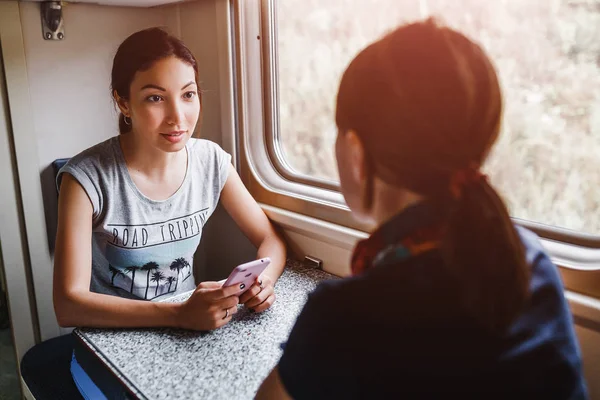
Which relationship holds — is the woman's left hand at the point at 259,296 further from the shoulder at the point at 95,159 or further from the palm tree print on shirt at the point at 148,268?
the shoulder at the point at 95,159

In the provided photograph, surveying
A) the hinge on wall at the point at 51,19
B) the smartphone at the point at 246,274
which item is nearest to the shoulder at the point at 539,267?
the smartphone at the point at 246,274

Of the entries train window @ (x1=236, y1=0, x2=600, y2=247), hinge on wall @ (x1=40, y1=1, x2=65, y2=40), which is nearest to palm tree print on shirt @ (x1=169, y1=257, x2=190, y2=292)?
train window @ (x1=236, y1=0, x2=600, y2=247)

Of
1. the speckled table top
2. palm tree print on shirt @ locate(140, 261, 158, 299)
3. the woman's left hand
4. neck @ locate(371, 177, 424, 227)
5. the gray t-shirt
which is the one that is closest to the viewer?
neck @ locate(371, 177, 424, 227)

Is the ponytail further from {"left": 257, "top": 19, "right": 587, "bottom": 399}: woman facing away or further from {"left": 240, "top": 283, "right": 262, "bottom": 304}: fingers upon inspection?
{"left": 240, "top": 283, "right": 262, "bottom": 304}: fingers

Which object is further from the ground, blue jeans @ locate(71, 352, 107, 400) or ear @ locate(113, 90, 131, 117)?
ear @ locate(113, 90, 131, 117)

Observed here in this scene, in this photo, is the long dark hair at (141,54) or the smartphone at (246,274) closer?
the smartphone at (246,274)

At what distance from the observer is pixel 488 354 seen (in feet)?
1.97

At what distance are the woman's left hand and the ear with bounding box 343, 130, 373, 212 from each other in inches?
26.3

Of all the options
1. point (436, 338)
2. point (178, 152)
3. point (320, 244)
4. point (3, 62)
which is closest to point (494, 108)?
point (436, 338)

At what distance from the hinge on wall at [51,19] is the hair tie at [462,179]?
1.71m

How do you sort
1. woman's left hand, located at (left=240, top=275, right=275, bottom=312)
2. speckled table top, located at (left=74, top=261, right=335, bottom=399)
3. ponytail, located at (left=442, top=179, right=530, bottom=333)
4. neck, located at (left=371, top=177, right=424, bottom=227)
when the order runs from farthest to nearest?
woman's left hand, located at (left=240, top=275, right=275, bottom=312)
speckled table top, located at (left=74, top=261, right=335, bottom=399)
neck, located at (left=371, top=177, right=424, bottom=227)
ponytail, located at (left=442, top=179, right=530, bottom=333)

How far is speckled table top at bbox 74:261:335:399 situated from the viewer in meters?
1.06

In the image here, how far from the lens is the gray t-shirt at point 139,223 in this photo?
1.47 metres

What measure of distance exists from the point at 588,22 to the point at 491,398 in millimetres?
861
